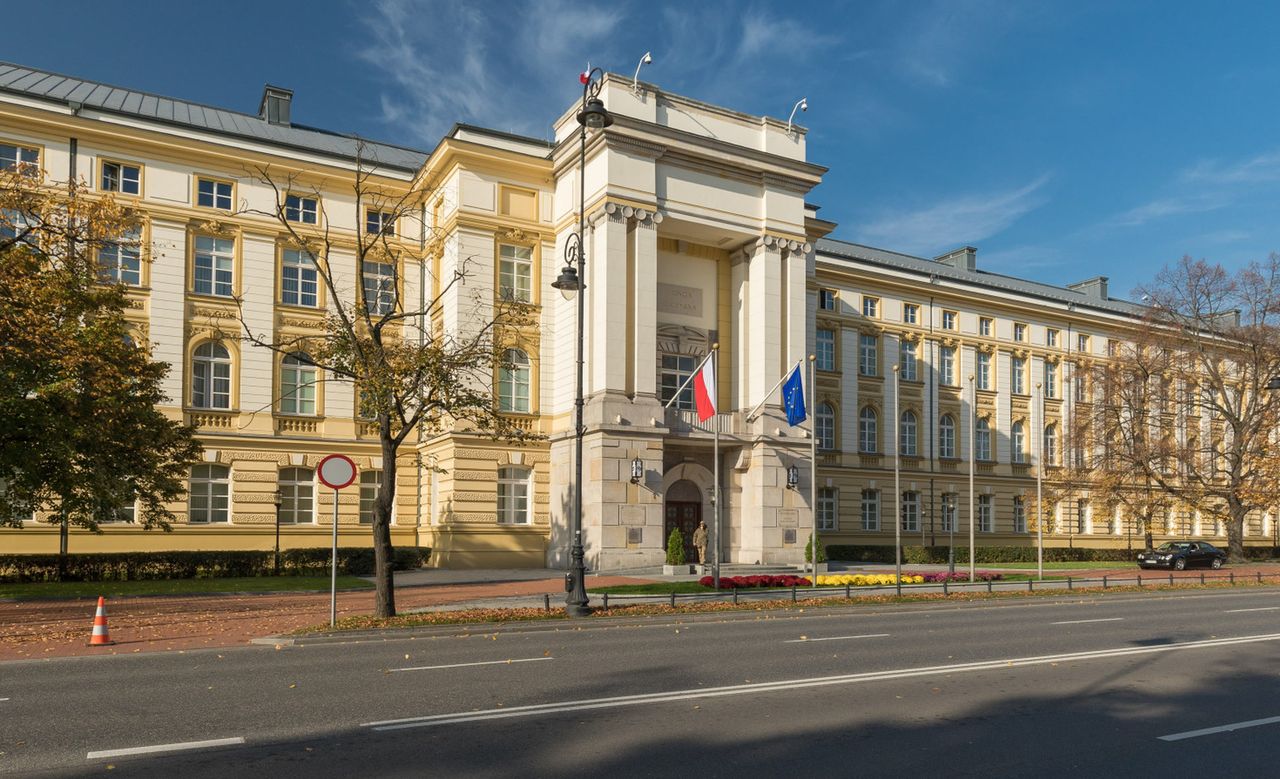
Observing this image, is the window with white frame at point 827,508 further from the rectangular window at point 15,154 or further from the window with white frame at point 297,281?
the rectangular window at point 15,154

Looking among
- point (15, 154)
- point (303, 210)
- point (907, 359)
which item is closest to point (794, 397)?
point (303, 210)

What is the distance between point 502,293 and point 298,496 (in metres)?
12.4

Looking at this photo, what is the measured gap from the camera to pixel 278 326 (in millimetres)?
41531

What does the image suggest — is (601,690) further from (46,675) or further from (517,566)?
(517,566)

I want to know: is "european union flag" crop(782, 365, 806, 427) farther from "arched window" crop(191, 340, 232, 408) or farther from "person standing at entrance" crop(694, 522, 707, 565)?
"arched window" crop(191, 340, 232, 408)

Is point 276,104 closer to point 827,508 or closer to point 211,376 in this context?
point 211,376

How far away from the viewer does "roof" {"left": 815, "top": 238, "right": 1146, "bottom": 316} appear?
60.1 m

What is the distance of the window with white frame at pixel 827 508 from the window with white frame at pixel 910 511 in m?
5.10

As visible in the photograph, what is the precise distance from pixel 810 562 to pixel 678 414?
25.7 ft

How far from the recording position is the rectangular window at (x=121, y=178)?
127 feet

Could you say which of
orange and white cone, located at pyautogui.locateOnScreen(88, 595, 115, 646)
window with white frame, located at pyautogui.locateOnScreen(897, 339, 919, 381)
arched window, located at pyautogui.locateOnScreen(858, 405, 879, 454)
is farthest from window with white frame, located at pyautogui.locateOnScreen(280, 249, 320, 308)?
window with white frame, located at pyautogui.locateOnScreen(897, 339, 919, 381)

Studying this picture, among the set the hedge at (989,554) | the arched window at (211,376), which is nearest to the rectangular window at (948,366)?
the hedge at (989,554)

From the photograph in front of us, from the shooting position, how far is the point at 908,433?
5859cm

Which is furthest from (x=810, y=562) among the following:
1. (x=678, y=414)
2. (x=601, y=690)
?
(x=601, y=690)
